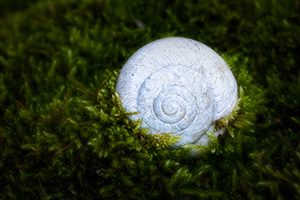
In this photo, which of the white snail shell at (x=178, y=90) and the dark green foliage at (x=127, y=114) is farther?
the dark green foliage at (x=127, y=114)

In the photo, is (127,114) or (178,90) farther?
(127,114)

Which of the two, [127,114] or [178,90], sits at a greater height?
[178,90]

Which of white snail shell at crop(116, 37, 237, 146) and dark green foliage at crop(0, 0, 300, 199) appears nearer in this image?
white snail shell at crop(116, 37, 237, 146)
